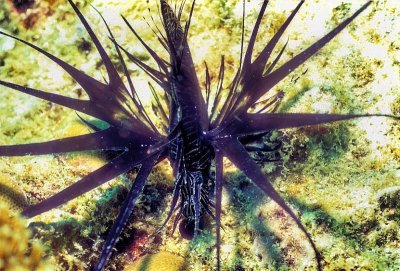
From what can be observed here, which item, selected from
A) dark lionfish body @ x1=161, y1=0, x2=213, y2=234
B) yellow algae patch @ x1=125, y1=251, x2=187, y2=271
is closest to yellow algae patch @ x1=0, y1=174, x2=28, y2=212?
yellow algae patch @ x1=125, y1=251, x2=187, y2=271

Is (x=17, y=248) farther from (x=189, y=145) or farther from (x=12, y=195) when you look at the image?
(x=189, y=145)

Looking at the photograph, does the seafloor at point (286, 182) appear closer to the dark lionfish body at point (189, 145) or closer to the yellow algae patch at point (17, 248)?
the yellow algae patch at point (17, 248)

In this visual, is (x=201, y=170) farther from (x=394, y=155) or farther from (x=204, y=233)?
(x=394, y=155)

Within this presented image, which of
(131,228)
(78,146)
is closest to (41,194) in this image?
(131,228)

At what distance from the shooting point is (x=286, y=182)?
2.95 metres

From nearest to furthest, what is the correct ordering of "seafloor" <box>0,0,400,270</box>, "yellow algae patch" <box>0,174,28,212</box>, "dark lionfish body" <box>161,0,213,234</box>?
"dark lionfish body" <box>161,0,213,234</box>
"seafloor" <box>0,0,400,270</box>
"yellow algae patch" <box>0,174,28,212</box>

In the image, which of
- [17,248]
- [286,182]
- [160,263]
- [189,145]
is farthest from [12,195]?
[286,182]

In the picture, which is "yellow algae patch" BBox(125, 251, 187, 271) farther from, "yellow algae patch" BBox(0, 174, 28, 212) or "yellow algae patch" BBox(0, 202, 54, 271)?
"yellow algae patch" BBox(0, 174, 28, 212)

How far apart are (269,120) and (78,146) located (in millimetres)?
1160

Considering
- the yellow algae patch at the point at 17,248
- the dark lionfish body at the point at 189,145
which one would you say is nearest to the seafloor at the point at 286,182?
the yellow algae patch at the point at 17,248

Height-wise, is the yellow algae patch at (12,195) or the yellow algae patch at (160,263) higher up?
the yellow algae patch at (12,195)

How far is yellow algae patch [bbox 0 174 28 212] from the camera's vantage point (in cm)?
304

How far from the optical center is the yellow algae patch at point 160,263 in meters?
2.74

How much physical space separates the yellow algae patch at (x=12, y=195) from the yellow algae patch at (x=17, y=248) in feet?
0.34
